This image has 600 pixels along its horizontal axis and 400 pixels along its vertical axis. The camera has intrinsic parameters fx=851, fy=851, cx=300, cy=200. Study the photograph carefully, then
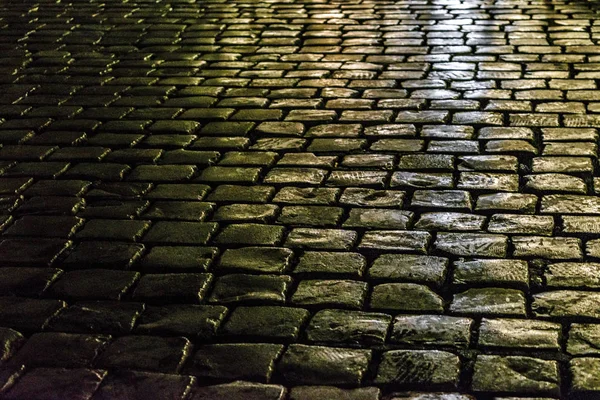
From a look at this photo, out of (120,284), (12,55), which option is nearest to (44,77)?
(12,55)

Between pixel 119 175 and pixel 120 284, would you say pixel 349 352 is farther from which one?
pixel 119 175

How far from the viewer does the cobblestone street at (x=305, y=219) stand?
2.74 metres

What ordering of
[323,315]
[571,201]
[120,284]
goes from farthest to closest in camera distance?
[571,201], [120,284], [323,315]

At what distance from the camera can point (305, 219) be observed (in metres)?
3.80

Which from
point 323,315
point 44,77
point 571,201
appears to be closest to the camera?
point 323,315

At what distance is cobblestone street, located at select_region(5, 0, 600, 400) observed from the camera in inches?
108

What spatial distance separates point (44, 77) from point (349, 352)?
430 centimetres

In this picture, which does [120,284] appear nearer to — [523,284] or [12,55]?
[523,284]

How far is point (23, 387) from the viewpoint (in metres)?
2.64

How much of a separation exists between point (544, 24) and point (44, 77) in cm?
411

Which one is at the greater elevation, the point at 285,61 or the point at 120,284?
the point at 120,284

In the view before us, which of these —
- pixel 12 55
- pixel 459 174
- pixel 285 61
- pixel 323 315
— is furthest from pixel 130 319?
pixel 12 55

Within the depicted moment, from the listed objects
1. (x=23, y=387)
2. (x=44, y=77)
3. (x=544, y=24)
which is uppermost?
(x=23, y=387)

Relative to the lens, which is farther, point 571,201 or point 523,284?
point 571,201
